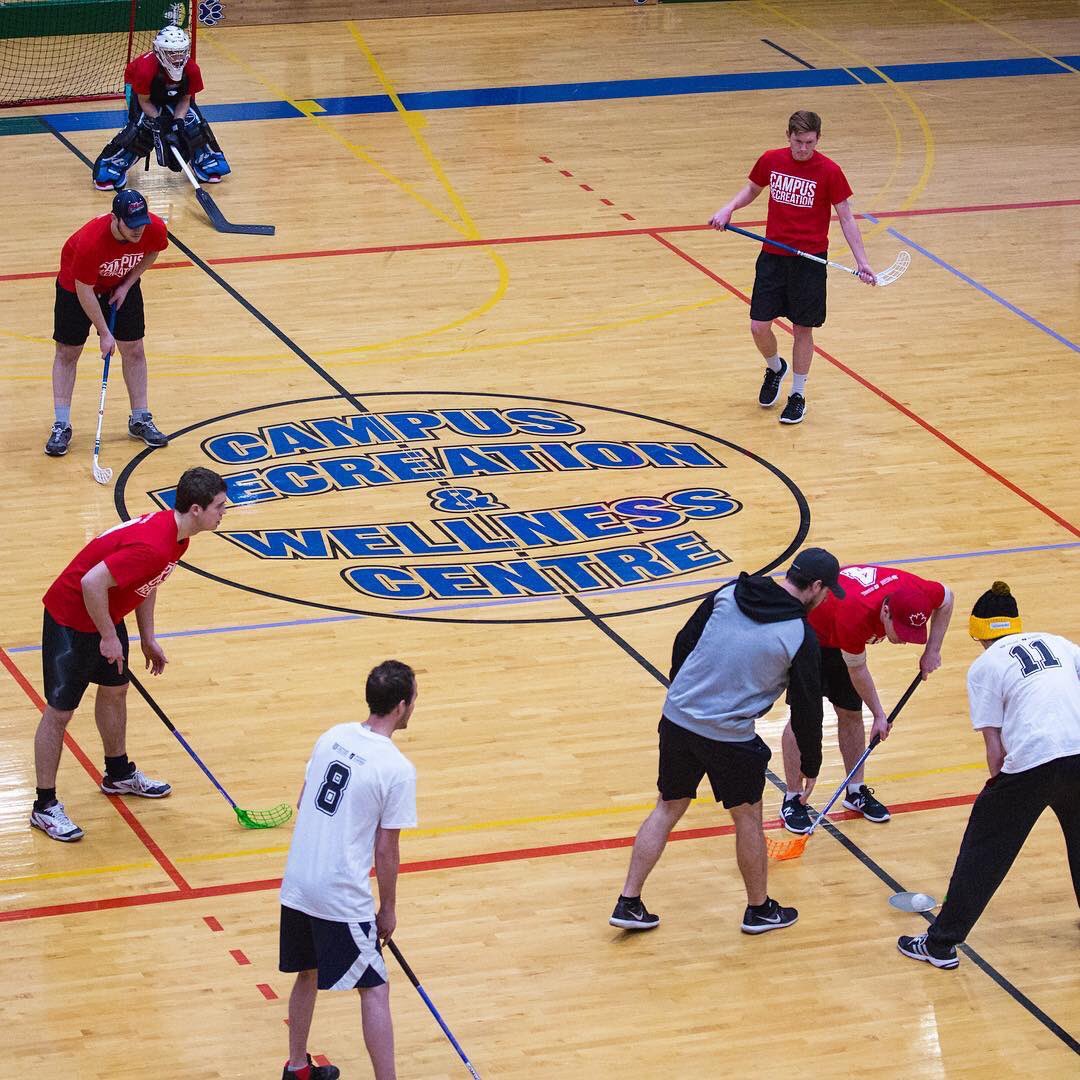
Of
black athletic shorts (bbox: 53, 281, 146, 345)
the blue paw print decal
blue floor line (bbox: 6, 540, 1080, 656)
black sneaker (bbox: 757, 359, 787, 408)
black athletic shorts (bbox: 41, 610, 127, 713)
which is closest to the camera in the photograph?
black athletic shorts (bbox: 41, 610, 127, 713)

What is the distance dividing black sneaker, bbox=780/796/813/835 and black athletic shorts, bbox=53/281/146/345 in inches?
218

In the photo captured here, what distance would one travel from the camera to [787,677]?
779cm

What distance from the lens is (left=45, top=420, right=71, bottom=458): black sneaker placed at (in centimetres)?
1255

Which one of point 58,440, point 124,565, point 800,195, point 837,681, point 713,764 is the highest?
point 800,195

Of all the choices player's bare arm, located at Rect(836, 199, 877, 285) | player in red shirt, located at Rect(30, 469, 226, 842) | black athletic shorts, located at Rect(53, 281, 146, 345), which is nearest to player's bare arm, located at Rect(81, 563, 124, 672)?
player in red shirt, located at Rect(30, 469, 226, 842)

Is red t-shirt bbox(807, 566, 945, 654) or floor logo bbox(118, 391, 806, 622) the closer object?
red t-shirt bbox(807, 566, 945, 654)

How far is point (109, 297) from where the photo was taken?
12344mm

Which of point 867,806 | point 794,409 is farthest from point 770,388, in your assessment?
point 867,806

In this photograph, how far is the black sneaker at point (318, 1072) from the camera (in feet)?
23.2

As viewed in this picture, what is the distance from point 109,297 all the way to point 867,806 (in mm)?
5941

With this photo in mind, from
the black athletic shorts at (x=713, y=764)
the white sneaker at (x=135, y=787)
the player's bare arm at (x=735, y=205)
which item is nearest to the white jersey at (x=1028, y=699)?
the black athletic shorts at (x=713, y=764)

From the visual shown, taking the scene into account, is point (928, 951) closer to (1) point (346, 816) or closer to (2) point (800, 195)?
(1) point (346, 816)

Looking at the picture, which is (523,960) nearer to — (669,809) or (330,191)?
(669,809)

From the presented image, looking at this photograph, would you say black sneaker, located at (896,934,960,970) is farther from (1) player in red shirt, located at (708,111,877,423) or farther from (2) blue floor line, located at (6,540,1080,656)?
(1) player in red shirt, located at (708,111,877,423)
